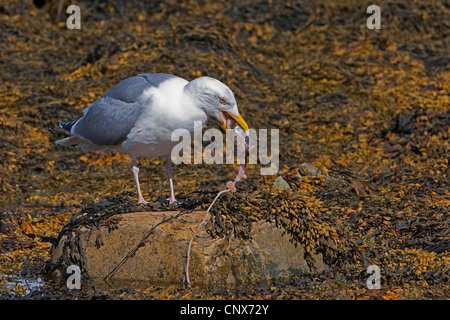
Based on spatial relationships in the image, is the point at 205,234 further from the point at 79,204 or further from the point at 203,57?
the point at 203,57

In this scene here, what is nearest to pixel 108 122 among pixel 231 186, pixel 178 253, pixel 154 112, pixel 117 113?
pixel 117 113

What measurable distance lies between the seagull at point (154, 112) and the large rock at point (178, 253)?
511 millimetres

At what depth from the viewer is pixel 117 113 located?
262 inches

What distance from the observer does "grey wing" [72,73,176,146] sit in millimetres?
6461

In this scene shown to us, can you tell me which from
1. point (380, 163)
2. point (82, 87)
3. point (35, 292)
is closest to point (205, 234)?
point (35, 292)

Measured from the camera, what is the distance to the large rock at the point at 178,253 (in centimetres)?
587

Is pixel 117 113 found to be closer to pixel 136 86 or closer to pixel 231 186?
pixel 136 86

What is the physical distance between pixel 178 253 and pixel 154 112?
114 cm

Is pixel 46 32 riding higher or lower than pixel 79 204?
higher

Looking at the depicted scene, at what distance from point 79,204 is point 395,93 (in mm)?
4972

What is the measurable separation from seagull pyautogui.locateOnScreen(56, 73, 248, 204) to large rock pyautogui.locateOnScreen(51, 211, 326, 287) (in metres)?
0.51

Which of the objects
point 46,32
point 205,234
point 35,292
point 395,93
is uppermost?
point 46,32

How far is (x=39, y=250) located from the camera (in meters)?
6.84

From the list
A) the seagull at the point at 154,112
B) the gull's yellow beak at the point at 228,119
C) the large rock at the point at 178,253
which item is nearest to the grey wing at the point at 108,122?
the seagull at the point at 154,112
